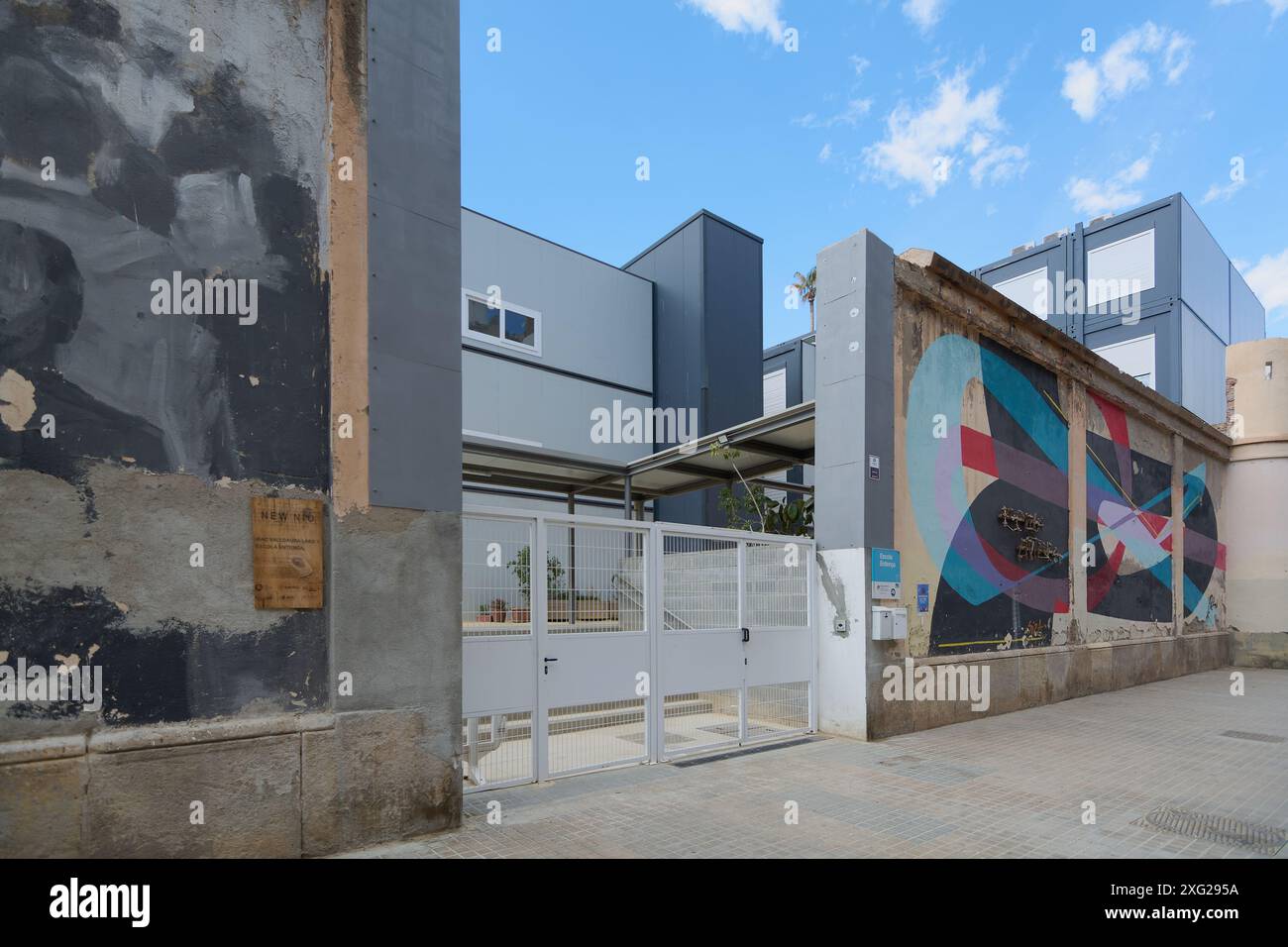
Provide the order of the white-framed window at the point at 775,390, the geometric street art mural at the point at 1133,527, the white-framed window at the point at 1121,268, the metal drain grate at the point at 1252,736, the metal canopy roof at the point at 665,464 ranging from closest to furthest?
the metal drain grate at the point at 1252,736 → the metal canopy roof at the point at 665,464 → the geometric street art mural at the point at 1133,527 → the white-framed window at the point at 1121,268 → the white-framed window at the point at 775,390

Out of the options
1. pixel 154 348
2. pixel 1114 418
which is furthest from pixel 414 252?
pixel 1114 418

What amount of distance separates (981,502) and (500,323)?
11.2 meters

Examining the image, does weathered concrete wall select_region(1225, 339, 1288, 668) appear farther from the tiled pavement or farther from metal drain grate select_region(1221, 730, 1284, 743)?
the tiled pavement

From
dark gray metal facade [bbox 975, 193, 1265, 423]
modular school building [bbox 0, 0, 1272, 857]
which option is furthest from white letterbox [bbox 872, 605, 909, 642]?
dark gray metal facade [bbox 975, 193, 1265, 423]

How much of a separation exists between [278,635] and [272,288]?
236 centimetres

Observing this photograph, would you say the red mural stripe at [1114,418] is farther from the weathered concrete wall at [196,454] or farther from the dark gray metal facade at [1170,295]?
the weathered concrete wall at [196,454]

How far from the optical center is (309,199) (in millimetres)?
5160

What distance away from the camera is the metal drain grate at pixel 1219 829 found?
17.6ft

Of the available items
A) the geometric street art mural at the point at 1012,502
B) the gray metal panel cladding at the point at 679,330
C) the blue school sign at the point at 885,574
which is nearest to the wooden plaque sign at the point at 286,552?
the blue school sign at the point at 885,574

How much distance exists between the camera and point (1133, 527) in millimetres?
15016

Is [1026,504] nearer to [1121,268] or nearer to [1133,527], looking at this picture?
[1133,527]

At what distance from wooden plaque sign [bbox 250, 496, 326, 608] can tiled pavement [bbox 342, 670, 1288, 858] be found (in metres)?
1.82

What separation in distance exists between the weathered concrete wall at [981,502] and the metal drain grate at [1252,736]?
7.73ft

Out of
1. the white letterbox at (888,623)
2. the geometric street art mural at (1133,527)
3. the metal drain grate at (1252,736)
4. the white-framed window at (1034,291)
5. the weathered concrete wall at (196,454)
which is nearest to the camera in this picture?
the weathered concrete wall at (196,454)
